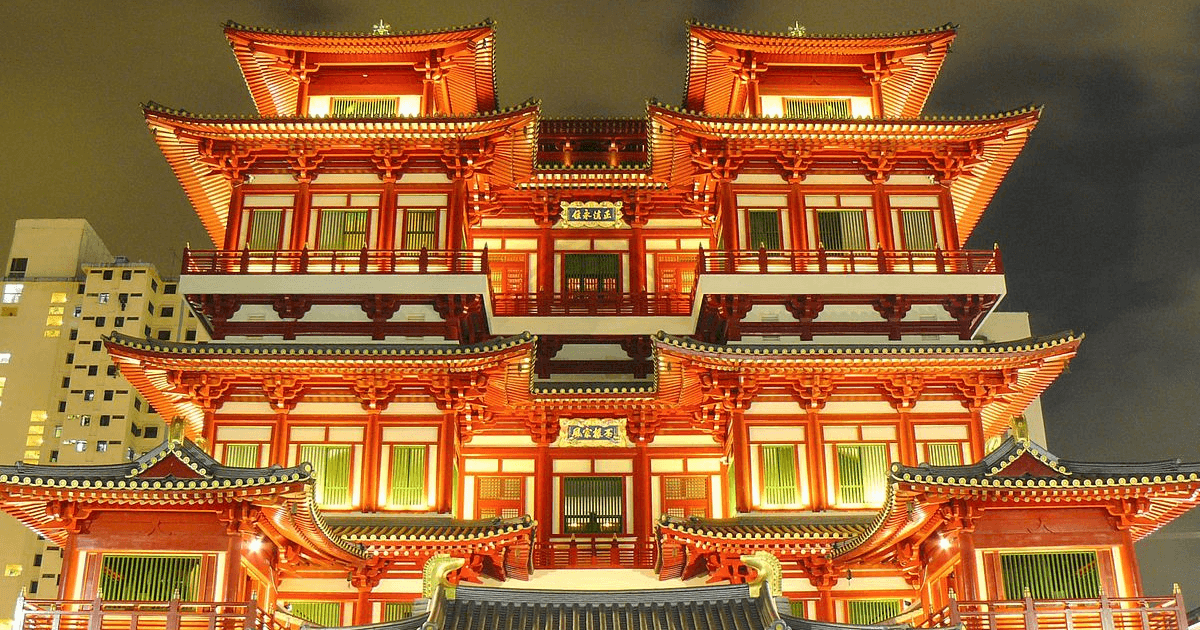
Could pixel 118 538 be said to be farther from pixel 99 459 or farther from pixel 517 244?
pixel 99 459

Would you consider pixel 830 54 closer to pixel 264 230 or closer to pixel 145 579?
pixel 264 230

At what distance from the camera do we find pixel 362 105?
32.5 meters

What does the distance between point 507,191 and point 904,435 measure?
1362 cm

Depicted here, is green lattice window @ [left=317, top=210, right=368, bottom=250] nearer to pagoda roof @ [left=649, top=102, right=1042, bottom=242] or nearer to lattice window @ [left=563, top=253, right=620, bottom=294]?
lattice window @ [left=563, top=253, right=620, bottom=294]

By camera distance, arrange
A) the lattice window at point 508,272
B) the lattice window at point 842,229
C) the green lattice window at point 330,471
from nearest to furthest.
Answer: the green lattice window at point 330,471 → the lattice window at point 842,229 → the lattice window at point 508,272

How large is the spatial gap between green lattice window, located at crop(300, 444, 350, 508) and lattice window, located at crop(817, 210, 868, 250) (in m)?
13.8

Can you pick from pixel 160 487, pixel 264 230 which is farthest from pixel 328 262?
pixel 160 487

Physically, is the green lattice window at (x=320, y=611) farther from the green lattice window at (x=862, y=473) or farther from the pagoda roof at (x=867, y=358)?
the green lattice window at (x=862, y=473)

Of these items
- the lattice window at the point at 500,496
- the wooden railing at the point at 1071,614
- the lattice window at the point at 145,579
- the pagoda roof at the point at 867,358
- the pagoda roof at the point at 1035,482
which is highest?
the pagoda roof at the point at 867,358

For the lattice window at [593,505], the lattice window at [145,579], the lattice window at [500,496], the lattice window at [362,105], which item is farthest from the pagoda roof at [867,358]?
the lattice window at [145,579]

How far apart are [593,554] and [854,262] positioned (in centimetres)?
1018

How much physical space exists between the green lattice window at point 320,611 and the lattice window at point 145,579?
4545 millimetres

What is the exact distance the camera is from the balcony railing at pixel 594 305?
32469 millimetres

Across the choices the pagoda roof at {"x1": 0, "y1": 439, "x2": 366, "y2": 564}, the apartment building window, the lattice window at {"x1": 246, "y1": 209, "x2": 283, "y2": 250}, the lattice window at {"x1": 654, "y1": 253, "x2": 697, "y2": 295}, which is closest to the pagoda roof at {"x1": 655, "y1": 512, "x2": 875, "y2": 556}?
the pagoda roof at {"x1": 0, "y1": 439, "x2": 366, "y2": 564}
